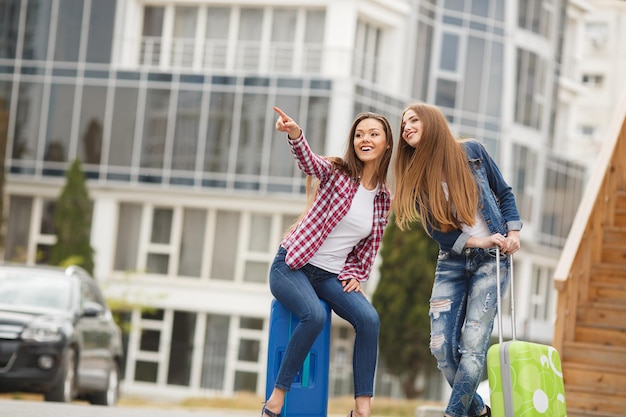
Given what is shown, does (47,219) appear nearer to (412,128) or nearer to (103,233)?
(103,233)

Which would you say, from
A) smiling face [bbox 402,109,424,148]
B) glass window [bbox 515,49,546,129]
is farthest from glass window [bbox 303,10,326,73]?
smiling face [bbox 402,109,424,148]

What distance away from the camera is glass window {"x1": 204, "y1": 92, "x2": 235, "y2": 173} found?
1435 inches

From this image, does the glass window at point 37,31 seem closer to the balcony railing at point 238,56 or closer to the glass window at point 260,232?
the balcony railing at point 238,56

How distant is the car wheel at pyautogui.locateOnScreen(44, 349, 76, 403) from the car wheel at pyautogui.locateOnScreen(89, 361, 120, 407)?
5.58 ft

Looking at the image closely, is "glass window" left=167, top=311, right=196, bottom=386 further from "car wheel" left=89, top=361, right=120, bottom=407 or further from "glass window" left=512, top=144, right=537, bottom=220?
"car wheel" left=89, top=361, right=120, bottom=407

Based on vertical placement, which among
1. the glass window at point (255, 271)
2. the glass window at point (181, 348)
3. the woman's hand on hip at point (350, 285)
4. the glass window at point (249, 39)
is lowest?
the glass window at point (181, 348)

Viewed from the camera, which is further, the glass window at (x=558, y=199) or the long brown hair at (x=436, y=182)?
the glass window at (x=558, y=199)

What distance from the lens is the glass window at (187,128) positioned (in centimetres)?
3656

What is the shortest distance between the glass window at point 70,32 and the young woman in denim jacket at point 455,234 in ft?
101

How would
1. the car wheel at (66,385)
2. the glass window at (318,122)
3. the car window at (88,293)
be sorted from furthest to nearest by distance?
1. the glass window at (318,122)
2. the car window at (88,293)
3. the car wheel at (66,385)

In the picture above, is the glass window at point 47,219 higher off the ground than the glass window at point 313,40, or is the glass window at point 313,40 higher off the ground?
the glass window at point 313,40

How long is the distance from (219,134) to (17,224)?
6.40m

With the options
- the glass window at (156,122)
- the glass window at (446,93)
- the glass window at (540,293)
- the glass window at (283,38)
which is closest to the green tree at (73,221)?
the glass window at (156,122)

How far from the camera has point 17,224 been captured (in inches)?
1491
